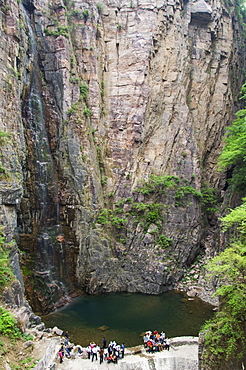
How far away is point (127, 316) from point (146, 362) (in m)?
6.90

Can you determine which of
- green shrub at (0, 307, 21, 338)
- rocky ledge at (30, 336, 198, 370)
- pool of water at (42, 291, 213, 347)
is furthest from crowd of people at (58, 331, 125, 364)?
green shrub at (0, 307, 21, 338)

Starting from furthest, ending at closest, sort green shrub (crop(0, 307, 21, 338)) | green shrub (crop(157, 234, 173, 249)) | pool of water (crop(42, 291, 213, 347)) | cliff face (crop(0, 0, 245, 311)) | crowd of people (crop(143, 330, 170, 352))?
1. green shrub (crop(157, 234, 173, 249))
2. cliff face (crop(0, 0, 245, 311))
3. pool of water (crop(42, 291, 213, 347))
4. crowd of people (crop(143, 330, 170, 352))
5. green shrub (crop(0, 307, 21, 338))

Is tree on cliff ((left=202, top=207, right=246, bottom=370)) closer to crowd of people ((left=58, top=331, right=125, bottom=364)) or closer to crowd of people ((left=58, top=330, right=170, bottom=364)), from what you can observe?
crowd of people ((left=58, top=330, right=170, bottom=364))

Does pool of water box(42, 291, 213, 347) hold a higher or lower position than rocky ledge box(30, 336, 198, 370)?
lower

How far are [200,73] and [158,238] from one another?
20092 mm

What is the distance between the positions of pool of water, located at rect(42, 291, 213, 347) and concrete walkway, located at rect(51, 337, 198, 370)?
2.30 meters

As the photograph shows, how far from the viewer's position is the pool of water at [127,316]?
1838 cm

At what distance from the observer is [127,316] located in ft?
69.6

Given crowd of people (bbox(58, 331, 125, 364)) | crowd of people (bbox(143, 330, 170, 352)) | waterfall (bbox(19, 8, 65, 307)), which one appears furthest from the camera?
waterfall (bbox(19, 8, 65, 307))

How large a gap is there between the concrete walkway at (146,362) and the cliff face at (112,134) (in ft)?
27.9

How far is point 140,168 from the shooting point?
3070 centimetres

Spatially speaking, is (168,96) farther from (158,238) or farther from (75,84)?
(158,238)

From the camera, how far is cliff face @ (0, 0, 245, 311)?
23938 mm

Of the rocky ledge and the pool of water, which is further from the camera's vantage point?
the pool of water
